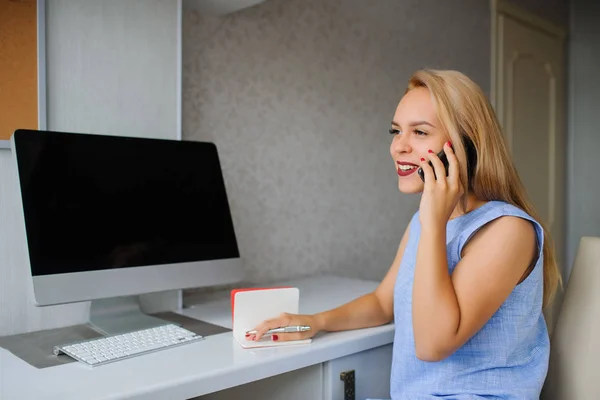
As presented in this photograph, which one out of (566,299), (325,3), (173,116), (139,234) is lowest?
(566,299)

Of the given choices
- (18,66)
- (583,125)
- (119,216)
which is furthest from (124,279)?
(583,125)

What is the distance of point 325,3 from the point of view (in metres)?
2.15

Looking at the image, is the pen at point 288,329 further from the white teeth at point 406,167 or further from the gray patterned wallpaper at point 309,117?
the gray patterned wallpaper at point 309,117

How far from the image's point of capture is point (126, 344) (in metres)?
1.15

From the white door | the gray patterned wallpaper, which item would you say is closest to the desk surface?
the gray patterned wallpaper

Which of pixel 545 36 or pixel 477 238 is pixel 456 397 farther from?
pixel 545 36

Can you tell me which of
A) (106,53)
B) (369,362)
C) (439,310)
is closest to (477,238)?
(439,310)

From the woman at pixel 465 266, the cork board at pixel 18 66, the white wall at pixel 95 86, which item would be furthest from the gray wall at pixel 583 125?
the cork board at pixel 18 66

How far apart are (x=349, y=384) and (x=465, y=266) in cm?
42

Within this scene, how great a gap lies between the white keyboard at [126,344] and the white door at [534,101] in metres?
2.44

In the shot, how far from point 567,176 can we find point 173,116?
3213 mm

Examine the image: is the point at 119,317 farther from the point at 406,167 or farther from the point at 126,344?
Result: the point at 406,167

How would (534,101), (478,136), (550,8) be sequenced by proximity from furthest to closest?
(550,8) → (534,101) → (478,136)

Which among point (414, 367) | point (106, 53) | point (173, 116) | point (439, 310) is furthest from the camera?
point (173, 116)
